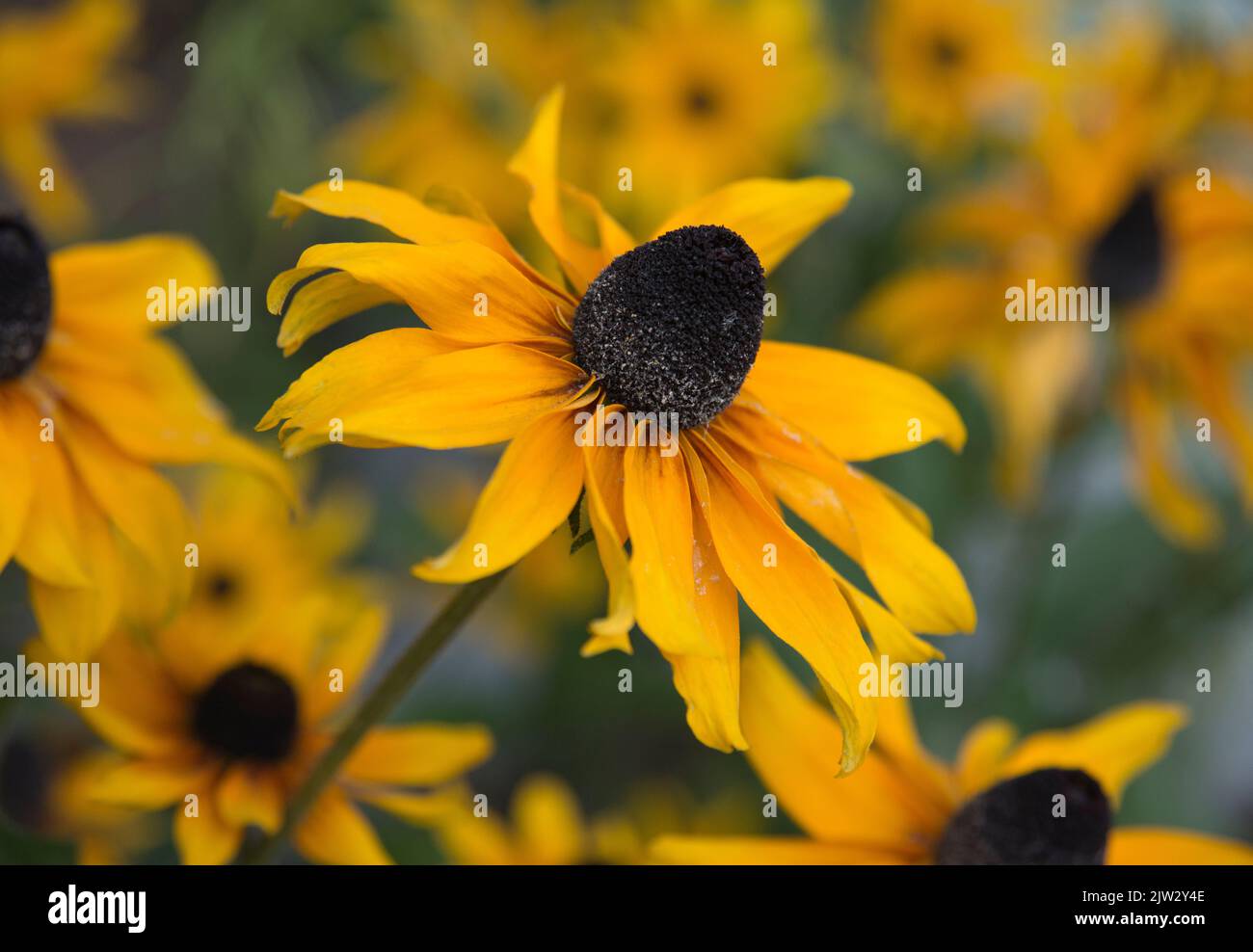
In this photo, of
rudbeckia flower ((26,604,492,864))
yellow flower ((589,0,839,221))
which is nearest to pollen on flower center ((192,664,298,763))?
rudbeckia flower ((26,604,492,864))

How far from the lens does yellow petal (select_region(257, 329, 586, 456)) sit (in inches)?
24.4

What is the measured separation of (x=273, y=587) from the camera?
141cm

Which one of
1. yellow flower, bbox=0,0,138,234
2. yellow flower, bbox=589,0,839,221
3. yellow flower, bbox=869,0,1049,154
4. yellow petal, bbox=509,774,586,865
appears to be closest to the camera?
yellow petal, bbox=509,774,586,865

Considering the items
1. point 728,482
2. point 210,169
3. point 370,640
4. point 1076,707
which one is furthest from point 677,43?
point 728,482

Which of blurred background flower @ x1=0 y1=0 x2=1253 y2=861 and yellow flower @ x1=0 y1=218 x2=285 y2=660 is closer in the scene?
yellow flower @ x1=0 y1=218 x2=285 y2=660

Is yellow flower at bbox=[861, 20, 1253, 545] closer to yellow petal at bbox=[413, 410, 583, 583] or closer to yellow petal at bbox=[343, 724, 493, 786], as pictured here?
yellow petal at bbox=[343, 724, 493, 786]

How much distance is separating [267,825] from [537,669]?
1.03 m

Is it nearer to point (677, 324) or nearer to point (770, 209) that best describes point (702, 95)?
point (770, 209)

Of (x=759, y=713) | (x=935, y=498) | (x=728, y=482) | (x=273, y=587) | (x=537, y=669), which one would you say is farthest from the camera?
(x=537, y=669)

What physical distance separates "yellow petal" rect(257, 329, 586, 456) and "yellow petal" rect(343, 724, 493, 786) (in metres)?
0.30

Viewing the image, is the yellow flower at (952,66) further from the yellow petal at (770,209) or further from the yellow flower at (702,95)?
the yellow petal at (770,209)

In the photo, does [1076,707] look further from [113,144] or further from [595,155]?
[113,144]

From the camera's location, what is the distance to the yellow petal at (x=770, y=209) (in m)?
0.82

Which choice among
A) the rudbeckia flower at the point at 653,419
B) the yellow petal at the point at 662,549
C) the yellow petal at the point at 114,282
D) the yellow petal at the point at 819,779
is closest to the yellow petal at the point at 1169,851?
the yellow petal at the point at 819,779
